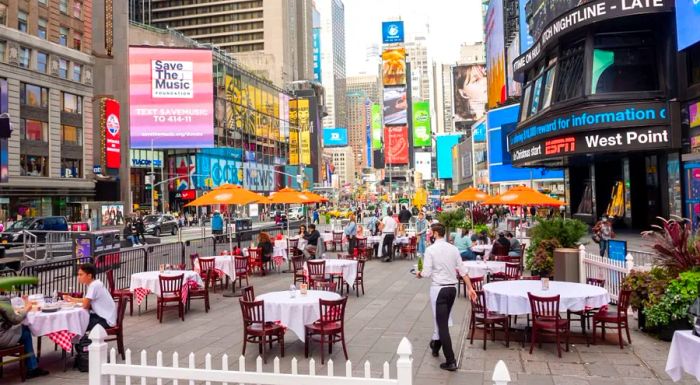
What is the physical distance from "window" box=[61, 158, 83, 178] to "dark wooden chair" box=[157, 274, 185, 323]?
44.7 m

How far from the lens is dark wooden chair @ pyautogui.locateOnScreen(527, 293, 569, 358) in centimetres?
854

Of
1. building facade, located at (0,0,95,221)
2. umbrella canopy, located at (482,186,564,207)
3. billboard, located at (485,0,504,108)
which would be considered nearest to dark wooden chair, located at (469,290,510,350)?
umbrella canopy, located at (482,186,564,207)

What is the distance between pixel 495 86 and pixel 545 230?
63.5 meters

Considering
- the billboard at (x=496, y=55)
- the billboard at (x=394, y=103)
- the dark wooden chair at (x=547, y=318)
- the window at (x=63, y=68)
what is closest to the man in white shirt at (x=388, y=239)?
the dark wooden chair at (x=547, y=318)

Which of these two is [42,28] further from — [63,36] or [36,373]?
[36,373]

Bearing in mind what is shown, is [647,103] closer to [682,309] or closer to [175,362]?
[682,309]

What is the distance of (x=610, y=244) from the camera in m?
13.8

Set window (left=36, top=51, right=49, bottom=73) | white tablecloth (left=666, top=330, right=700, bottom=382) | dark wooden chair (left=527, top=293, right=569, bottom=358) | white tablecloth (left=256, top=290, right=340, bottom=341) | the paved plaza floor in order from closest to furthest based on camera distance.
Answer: white tablecloth (left=666, top=330, right=700, bottom=382) < the paved plaza floor < dark wooden chair (left=527, top=293, right=569, bottom=358) < white tablecloth (left=256, top=290, right=340, bottom=341) < window (left=36, top=51, right=49, bottom=73)

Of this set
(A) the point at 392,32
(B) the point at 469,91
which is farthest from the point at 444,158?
(B) the point at 469,91

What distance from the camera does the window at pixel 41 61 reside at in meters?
47.7

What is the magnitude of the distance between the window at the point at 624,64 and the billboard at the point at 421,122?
4751 inches

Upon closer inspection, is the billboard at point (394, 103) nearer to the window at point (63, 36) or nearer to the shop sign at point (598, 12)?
the window at point (63, 36)

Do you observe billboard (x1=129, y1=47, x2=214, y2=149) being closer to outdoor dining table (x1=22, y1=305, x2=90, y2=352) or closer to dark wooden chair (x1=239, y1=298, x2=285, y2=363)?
outdoor dining table (x1=22, y1=305, x2=90, y2=352)

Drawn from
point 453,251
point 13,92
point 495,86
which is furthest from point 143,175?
point 453,251
